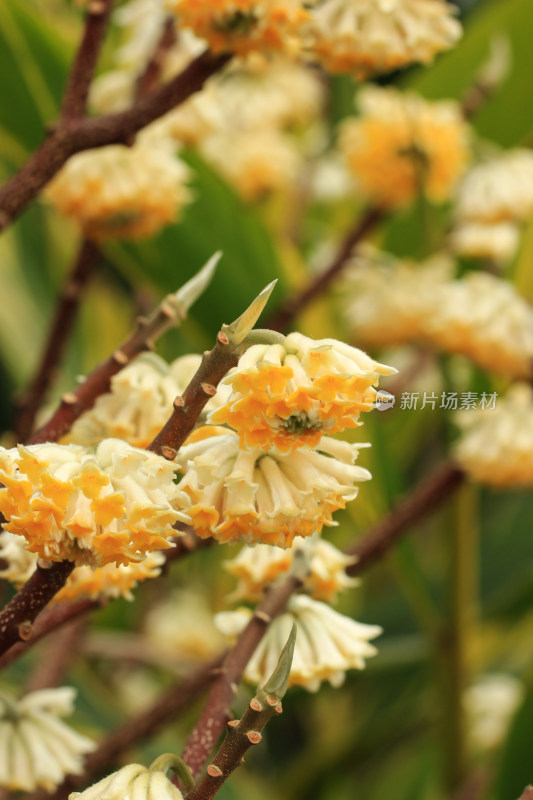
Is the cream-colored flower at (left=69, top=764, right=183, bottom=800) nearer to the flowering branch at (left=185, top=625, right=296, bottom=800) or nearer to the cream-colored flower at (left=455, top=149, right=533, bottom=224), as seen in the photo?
the flowering branch at (left=185, top=625, right=296, bottom=800)

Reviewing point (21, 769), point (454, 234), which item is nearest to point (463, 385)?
point (454, 234)

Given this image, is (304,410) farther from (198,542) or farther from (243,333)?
(198,542)

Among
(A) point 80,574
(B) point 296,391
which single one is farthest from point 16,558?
(B) point 296,391

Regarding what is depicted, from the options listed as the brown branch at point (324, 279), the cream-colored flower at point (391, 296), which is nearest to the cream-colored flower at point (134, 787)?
the brown branch at point (324, 279)

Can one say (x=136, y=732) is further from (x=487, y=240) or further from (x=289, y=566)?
(x=487, y=240)

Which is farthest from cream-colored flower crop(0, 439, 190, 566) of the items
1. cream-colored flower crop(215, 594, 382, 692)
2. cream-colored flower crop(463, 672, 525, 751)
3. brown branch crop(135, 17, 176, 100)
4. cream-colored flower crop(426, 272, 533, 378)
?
cream-colored flower crop(463, 672, 525, 751)
